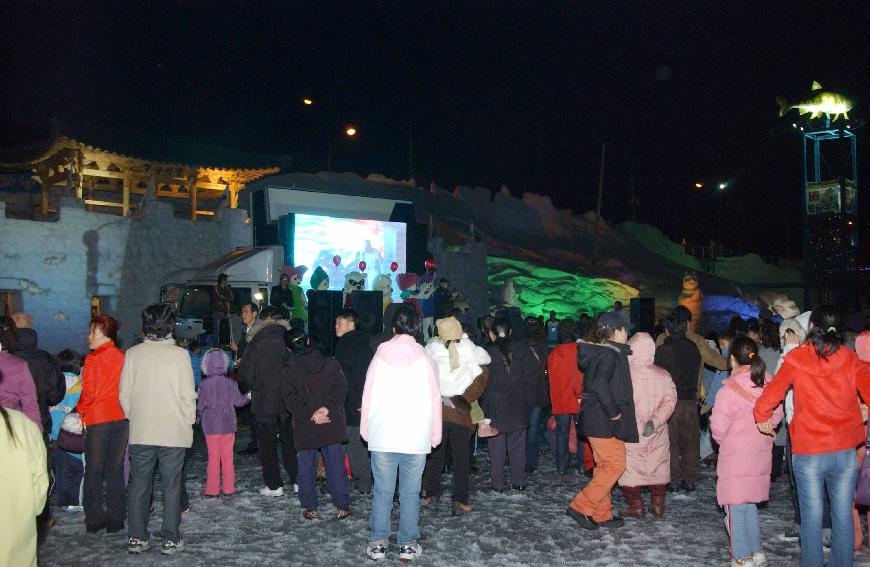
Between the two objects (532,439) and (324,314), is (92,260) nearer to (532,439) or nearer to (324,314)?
(324,314)

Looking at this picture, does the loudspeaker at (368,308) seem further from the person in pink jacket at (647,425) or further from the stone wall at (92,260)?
the stone wall at (92,260)

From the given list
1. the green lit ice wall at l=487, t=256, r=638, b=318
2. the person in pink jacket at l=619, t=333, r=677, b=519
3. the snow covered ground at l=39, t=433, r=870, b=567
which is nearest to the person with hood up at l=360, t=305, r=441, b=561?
the snow covered ground at l=39, t=433, r=870, b=567

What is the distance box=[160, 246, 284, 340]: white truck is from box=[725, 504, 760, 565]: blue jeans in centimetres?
1145

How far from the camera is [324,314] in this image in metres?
10.4

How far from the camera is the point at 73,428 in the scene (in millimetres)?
5910

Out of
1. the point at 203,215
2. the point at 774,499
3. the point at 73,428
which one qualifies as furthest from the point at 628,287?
the point at 73,428

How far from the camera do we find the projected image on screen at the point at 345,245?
17859 mm

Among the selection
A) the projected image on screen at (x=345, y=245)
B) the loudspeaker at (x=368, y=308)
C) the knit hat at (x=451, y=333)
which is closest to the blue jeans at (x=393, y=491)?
the knit hat at (x=451, y=333)

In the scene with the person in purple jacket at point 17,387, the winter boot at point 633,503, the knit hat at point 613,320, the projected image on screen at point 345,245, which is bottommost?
the winter boot at point 633,503

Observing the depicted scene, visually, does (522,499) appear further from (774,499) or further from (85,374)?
(85,374)

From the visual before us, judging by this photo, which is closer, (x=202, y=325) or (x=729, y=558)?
(x=729, y=558)

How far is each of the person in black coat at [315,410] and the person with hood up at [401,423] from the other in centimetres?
87

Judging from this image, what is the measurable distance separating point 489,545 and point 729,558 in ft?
5.50

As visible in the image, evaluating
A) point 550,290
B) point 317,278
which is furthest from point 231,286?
point 550,290
